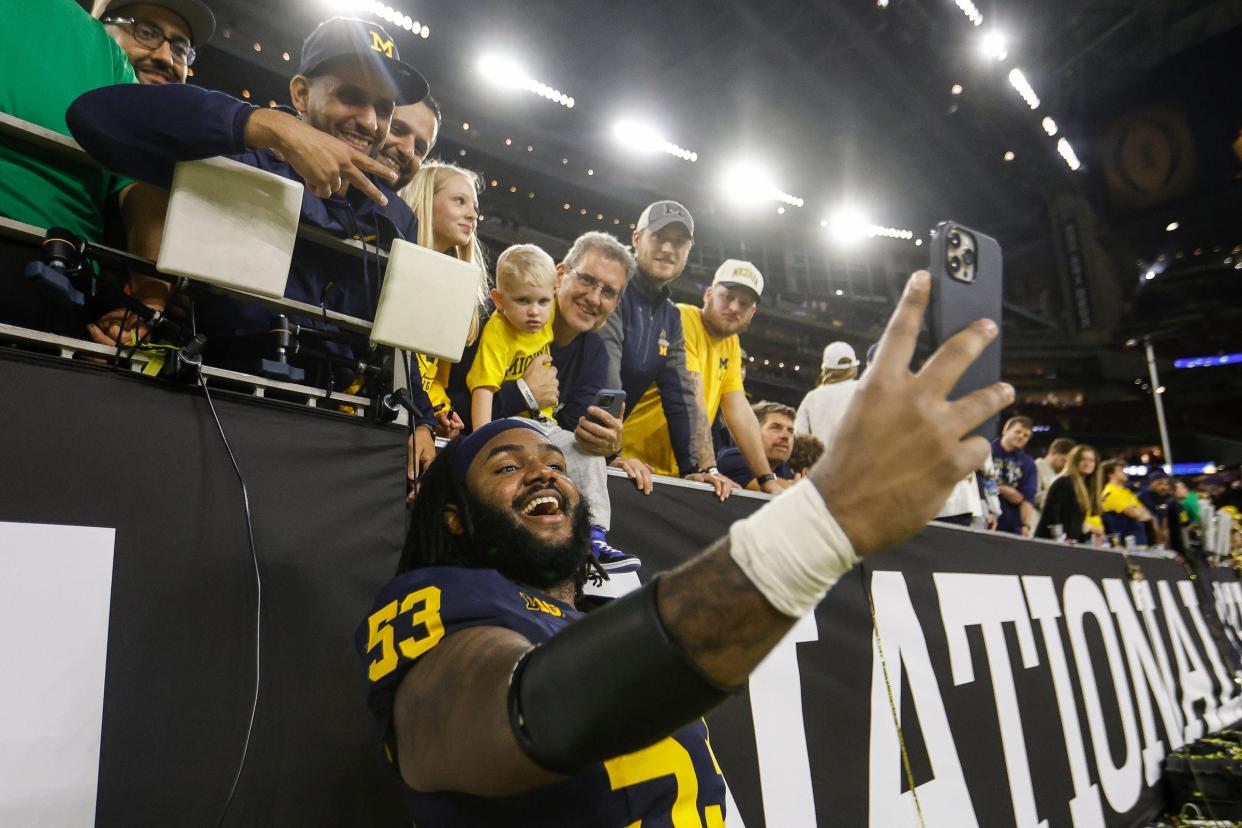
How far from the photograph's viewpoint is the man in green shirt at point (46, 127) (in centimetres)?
134

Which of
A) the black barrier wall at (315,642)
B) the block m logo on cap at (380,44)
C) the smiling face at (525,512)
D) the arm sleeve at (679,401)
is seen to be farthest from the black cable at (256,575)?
the arm sleeve at (679,401)

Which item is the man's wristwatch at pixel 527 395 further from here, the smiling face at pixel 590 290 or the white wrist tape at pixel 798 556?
the white wrist tape at pixel 798 556

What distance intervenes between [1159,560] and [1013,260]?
1547cm

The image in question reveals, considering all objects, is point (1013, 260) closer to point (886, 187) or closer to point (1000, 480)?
point (886, 187)

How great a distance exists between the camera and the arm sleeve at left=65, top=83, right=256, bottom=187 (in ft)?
4.26

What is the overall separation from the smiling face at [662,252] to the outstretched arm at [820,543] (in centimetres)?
269

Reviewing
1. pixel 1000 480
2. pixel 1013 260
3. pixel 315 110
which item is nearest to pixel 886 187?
pixel 1013 260

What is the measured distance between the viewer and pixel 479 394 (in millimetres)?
2666

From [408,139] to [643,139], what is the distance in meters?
12.0

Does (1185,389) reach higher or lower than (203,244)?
higher

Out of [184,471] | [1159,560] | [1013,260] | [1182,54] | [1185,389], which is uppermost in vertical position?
[1182,54]

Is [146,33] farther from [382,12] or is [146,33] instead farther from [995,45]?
[995,45]

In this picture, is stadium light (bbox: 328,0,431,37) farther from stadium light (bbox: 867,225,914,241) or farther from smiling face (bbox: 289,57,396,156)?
stadium light (bbox: 867,225,914,241)

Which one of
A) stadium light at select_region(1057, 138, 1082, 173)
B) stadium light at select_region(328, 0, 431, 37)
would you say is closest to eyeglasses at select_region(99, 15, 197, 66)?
stadium light at select_region(328, 0, 431, 37)
